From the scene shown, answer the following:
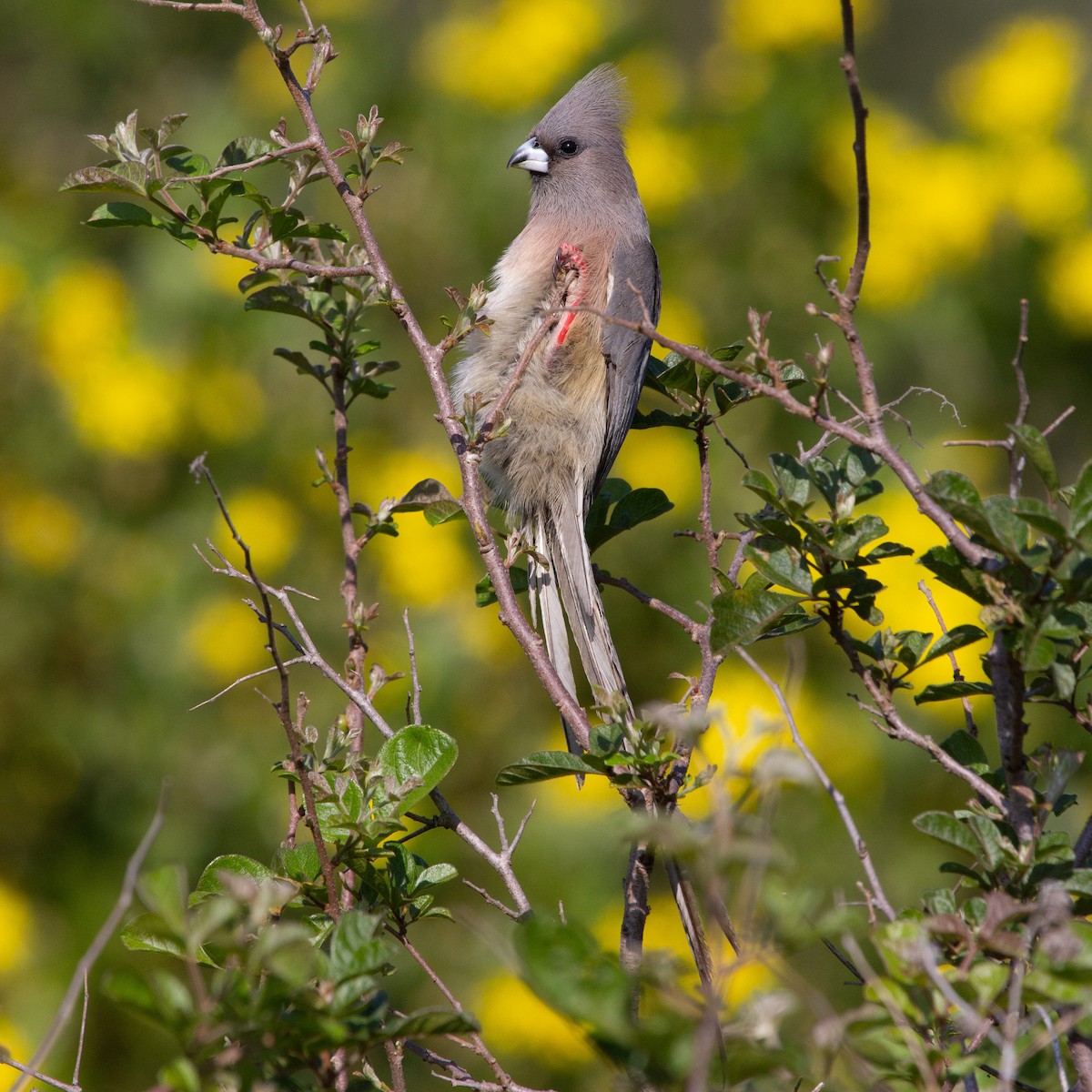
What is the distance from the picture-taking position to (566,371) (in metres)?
3.34

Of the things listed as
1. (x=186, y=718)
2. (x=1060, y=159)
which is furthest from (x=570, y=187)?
(x=1060, y=159)

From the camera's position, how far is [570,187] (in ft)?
12.5

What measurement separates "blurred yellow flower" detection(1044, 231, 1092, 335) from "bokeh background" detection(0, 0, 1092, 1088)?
17mm

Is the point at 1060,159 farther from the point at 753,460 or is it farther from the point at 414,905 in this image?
the point at 414,905

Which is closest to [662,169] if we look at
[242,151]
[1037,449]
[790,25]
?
[790,25]

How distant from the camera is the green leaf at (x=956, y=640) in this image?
1.56 meters

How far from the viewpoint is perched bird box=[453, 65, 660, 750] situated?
2.76 meters

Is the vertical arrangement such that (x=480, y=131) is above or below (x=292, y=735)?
above

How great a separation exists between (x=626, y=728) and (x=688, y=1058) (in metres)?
0.56

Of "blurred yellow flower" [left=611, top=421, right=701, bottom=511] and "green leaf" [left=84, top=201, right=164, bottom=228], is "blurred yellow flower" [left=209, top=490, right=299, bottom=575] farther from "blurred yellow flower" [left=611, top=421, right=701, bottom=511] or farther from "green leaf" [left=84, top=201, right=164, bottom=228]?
"green leaf" [left=84, top=201, right=164, bottom=228]

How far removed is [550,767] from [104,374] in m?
3.71

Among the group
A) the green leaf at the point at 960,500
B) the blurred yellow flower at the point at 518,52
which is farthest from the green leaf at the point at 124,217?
the blurred yellow flower at the point at 518,52

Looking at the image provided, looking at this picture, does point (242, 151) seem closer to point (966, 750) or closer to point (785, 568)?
point (785, 568)

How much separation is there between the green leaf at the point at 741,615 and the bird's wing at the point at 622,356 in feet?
4.59
